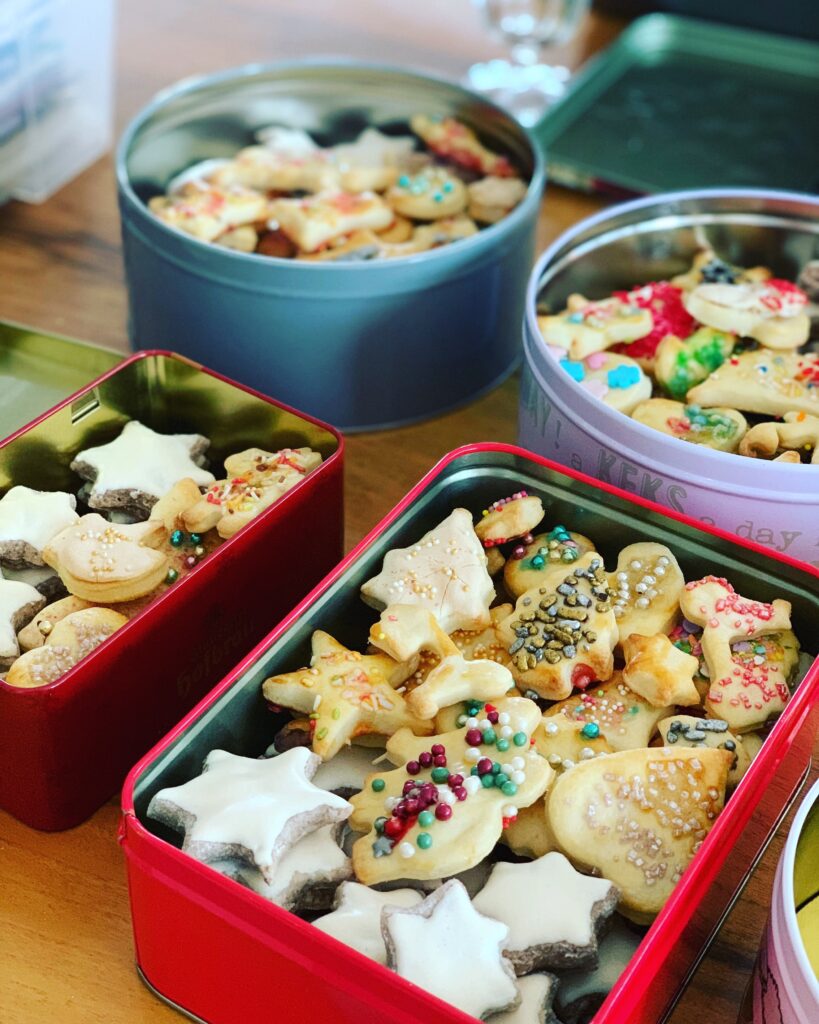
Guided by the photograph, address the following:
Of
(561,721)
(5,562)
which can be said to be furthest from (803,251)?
(5,562)

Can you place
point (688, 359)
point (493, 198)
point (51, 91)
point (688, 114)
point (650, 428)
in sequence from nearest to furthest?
point (650, 428) < point (688, 359) < point (493, 198) < point (51, 91) < point (688, 114)

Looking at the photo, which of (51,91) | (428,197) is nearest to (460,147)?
(428,197)

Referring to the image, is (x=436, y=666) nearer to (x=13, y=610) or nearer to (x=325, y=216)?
(x=13, y=610)

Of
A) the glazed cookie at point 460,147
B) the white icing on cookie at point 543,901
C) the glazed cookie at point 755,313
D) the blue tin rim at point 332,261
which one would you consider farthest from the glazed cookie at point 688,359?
the white icing on cookie at point 543,901

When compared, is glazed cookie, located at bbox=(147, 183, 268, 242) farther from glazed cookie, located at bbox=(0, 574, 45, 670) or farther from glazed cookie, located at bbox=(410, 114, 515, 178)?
glazed cookie, located at bbox=(0, 574, 45, 670)

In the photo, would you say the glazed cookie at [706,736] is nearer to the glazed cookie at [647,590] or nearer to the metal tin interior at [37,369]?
the glazed cookie at [647,590]
